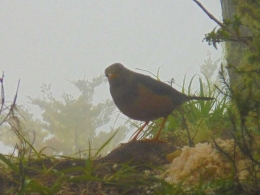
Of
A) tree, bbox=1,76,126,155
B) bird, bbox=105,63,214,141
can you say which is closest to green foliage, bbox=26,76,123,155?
tree, bbox=1,76,126,155

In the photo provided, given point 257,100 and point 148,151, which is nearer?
point 257,100

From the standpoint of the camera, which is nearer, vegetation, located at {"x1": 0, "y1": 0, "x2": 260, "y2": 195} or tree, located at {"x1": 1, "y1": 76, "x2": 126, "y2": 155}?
vegetation, located at {"x1": 0, "y1": 0, "x2": 260, "y2": 195}

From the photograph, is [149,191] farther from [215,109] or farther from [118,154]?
[215,109]

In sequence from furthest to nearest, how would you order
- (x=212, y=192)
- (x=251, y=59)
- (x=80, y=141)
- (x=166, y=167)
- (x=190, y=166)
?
(x=80, y=141) → (x=166, y=167) → (x=190, y=166) → (x=212, y=192) → (x=251, y=59)

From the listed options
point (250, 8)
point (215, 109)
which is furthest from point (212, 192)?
point (215, 109)

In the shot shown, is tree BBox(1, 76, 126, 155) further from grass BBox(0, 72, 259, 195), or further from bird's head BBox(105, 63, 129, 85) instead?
grass BBox(0, 72, 259, 195)

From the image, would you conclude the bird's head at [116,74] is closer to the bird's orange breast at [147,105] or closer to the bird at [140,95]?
the bird at [140,95]

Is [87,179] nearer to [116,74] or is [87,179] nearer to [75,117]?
[116,74]

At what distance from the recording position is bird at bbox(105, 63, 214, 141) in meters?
3.17

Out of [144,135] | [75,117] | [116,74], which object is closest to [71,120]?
[75,117]

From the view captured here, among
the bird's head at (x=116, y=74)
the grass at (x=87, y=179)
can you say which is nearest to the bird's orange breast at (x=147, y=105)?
the bird's head at (x=116, y=74)

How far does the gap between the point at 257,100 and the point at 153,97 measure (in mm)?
1530

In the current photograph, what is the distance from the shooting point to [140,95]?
10.4ft

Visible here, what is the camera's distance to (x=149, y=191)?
7.38 ft
